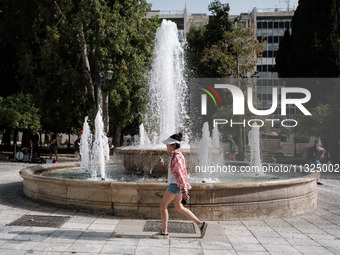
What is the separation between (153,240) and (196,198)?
1650mm

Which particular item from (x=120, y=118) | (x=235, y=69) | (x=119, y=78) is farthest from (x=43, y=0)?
(x=235, y=69)

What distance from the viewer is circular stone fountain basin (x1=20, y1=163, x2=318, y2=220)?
277 inches

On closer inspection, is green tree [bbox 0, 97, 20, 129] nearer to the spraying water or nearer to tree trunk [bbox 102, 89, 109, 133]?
tree trunk [bbox 102, 89, 109, 133]

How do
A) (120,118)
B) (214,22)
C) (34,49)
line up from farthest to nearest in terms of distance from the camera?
(214,22), (120,118), (34,49)

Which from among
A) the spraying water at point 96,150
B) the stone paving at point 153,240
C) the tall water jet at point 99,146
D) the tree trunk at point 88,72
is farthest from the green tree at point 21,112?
the stone paving at point 153,240

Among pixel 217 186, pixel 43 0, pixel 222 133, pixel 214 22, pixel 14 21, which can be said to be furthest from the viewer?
pixel 222 133

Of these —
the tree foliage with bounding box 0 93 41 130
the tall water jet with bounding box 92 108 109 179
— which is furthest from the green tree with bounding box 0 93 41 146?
the tall water jet with bounding box 92 108 109 179

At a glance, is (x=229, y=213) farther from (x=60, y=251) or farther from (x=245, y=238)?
(x=60, y=251)

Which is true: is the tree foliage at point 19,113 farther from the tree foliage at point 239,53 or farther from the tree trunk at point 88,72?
the tree foliage at point 239,53

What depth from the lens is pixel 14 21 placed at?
863 inches

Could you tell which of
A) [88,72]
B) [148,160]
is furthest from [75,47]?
[148,160]

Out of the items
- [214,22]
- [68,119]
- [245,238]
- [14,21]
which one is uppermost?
[214,22]

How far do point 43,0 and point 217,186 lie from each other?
16.6 meters

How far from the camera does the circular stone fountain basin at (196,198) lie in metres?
7.04
